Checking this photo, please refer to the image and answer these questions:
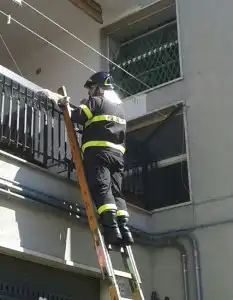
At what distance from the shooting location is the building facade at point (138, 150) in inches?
243

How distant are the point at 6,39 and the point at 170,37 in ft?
9.74

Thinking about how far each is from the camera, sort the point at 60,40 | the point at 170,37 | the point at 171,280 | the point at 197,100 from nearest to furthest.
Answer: the point at 171,280
the point at 197,100
the point at 170,37
the point at 60,40

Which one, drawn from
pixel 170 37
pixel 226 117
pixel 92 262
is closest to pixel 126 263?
pixel 92 262

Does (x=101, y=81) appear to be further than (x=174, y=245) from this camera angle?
No

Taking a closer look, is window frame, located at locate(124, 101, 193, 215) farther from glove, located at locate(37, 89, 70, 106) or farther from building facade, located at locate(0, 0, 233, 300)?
glove, located at locate(37, 89, 70, 106)

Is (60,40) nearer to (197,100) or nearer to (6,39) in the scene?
(6,39)

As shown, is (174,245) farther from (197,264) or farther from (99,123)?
(99,123)

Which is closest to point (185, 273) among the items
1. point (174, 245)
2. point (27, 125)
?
point (174, 245)

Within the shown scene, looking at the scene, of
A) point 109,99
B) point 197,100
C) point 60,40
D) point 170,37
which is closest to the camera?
point 109,99

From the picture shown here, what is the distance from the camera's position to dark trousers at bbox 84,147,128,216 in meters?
5.90

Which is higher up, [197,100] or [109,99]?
[197,100]

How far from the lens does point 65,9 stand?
9.78 meters

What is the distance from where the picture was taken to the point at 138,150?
8523mm

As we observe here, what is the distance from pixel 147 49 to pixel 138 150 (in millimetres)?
1957
